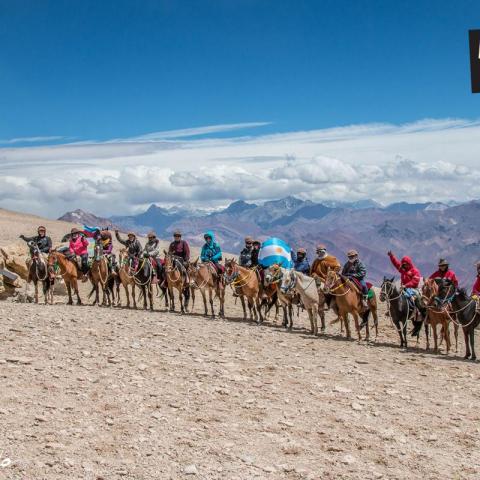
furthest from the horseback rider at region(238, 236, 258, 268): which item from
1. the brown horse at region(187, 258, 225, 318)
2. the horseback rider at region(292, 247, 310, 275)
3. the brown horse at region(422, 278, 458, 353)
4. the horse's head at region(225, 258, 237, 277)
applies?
the brown horse at region(422, 278, 458, 353)

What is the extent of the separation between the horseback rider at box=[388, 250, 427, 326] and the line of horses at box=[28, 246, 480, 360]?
20cm

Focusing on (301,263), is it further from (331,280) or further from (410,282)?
(410,282)

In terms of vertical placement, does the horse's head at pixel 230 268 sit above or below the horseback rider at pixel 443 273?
above

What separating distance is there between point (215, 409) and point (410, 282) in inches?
505

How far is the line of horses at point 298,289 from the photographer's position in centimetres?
2130

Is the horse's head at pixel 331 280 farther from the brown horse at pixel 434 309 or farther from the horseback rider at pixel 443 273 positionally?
the horseback rider at pixel 443 273

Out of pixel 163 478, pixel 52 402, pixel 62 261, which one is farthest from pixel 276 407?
pixel 62 261

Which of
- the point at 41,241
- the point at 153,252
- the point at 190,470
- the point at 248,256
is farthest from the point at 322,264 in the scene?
the point at 190,470

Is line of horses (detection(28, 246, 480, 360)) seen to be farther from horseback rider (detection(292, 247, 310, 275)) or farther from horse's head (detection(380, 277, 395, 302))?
horseback rider (detection(292, 247, 310, 275))

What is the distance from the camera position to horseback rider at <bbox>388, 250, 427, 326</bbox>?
22.7 metres

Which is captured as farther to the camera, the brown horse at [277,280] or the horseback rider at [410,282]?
the brown horse at [277,280]

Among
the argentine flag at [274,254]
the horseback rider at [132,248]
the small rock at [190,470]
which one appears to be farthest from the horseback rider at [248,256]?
the small rock at [190,470]

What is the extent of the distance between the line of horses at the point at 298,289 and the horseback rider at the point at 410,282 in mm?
201

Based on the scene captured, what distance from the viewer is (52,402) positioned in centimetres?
1186
